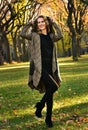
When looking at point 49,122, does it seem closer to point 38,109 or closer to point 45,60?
point 38,109

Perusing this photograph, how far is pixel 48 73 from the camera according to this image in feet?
30.3

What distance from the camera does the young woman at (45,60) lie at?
921 centimetres

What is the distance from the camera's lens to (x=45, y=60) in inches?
364

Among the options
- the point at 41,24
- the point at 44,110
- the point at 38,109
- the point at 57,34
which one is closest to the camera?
the point at 41,24

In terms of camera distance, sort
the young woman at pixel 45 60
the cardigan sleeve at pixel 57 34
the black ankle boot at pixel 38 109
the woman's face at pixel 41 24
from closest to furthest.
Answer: the young woman at pixel 45 60 → the woman's face at pixel 41 24 → the cardigan sleeve at pixel 57 34 → the black ankle boot at pixel 38 109

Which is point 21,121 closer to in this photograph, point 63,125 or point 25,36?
point 63,125

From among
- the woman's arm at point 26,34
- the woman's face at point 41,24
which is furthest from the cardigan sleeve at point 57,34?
the woman's arm at point 26,34

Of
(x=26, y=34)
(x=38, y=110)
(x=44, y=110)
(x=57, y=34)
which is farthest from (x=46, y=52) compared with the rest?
(x=44, y=110)

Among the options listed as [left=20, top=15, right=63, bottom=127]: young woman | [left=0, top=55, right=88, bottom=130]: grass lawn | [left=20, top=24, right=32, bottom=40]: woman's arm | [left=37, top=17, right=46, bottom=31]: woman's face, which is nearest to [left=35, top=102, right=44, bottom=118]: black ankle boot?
[left=0, top=55, right=88, bottom=130]: grass lawn

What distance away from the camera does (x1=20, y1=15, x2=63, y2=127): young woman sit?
30.2ft

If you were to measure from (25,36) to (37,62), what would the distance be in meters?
0.76

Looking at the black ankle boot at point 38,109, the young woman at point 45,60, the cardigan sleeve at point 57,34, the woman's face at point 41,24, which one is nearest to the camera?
the young woman at point 45,60

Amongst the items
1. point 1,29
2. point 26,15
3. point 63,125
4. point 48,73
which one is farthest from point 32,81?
point 26,15

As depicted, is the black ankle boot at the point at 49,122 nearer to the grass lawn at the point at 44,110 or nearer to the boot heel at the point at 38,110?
the grass lawn at the point at 44,110
